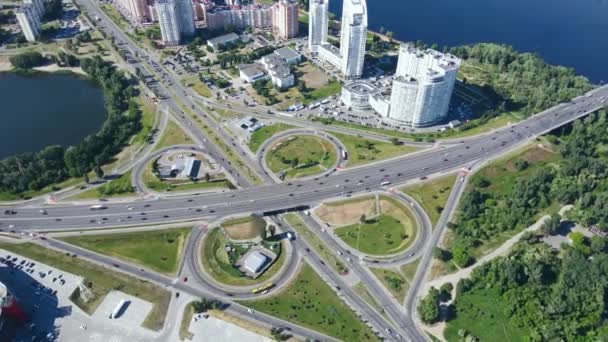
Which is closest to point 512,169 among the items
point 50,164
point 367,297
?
point 367,297

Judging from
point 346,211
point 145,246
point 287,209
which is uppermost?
point 287,209

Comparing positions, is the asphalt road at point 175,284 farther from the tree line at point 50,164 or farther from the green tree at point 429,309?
the tree line at point 50,164

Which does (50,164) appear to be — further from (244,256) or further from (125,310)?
(244,256)

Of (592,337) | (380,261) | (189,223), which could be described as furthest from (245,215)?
(592,337)

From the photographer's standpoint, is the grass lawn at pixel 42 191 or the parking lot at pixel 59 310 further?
the grass lawn at pixel 42 191

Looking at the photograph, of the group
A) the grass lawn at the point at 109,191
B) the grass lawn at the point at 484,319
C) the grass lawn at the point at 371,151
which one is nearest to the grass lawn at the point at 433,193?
the grass lawn at the point at 371,151

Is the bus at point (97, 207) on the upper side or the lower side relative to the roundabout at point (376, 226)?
upper
